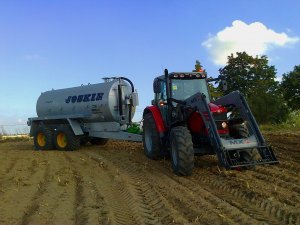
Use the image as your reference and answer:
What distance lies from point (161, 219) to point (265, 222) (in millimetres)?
1377

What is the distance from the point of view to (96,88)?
16953 millimetres

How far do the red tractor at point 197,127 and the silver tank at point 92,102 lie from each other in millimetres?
4116

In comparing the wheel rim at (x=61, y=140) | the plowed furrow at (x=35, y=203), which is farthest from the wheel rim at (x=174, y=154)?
the wheel rim at (x=61, y=140)

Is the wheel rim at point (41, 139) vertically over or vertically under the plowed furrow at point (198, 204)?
over

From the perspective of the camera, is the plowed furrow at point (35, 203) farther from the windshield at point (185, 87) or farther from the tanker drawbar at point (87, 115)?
the tanker drawbar at point (87, 115)

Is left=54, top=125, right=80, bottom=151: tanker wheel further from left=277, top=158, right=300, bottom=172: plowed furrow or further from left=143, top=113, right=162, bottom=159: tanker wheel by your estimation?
left=277, top=158, right=300, bottom=172: plowed furrow

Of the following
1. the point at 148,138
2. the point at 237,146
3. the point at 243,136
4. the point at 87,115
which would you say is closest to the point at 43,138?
the point at 87,115

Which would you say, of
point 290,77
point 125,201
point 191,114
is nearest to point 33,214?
point 125,201

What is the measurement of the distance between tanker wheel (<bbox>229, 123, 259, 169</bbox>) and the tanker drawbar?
5256 millimetres

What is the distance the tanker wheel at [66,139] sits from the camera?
1700cm

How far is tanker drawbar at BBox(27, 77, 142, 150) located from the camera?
646 inches

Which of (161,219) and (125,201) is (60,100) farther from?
(161,219)

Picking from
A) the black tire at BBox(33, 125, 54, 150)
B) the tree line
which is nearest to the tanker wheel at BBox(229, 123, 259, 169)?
Result: the black tire at BBox(33, 125, 54, 150)

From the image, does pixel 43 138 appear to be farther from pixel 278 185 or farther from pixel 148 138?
pixel 278 185
